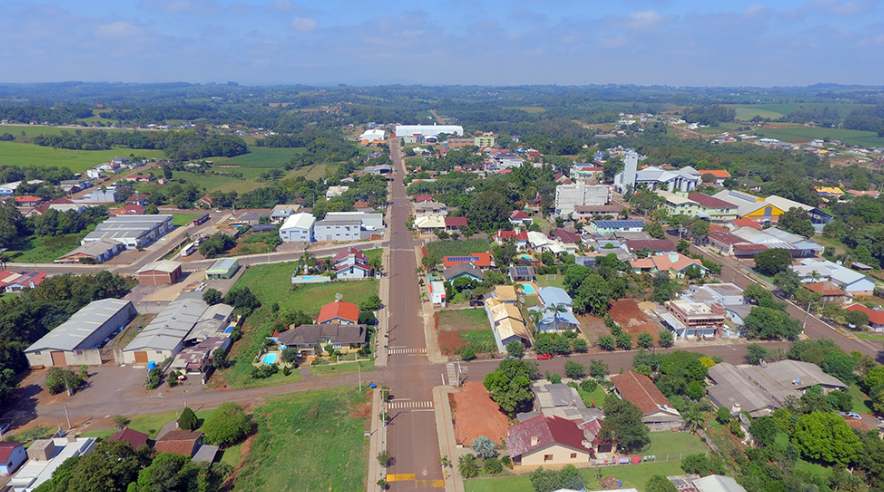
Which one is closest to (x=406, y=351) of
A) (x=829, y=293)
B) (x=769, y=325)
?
(x=769, y=325)

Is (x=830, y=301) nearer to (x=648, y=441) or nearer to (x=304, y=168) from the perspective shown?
(x=648, y=441)

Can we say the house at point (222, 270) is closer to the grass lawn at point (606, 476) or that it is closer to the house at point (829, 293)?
the grass lawn at point (606, 476)

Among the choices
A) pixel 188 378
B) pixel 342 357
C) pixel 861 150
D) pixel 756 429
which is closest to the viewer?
pixel 756 429

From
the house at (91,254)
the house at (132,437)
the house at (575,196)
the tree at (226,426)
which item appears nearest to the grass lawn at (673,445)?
the tree at (226,426)

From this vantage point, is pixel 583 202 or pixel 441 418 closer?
pixel 441 418

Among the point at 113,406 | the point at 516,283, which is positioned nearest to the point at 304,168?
the point at 516,283

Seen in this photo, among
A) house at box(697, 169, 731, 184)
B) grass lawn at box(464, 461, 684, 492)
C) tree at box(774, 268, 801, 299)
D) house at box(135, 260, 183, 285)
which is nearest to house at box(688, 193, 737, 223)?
house at box(697, 169, 731, 184)
